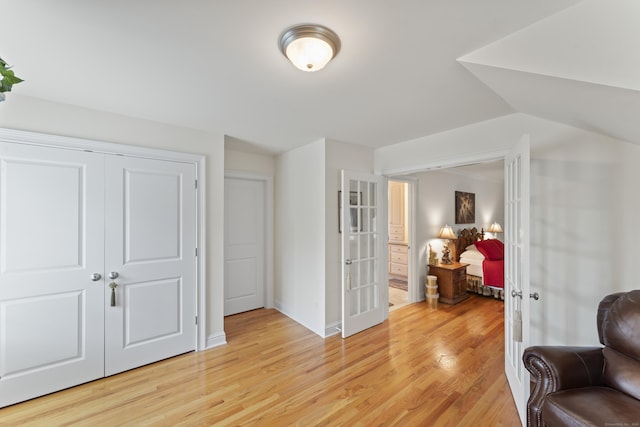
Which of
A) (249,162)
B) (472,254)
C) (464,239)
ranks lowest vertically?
(472,254)

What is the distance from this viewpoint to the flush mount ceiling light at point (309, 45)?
1281mm

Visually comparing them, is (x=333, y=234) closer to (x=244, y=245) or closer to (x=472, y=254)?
(x=244, y=245)

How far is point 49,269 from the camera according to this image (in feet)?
6.96

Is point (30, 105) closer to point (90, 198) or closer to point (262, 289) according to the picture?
point (90, 198)

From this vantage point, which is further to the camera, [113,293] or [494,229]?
[494,229]

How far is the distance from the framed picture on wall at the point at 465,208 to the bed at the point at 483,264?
32cm

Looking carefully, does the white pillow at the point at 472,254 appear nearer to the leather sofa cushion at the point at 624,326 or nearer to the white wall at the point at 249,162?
the leather sofa cushion at the point at 624,326

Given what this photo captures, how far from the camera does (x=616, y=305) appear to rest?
5.39 ft

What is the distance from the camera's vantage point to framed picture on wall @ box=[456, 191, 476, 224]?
5215 mm

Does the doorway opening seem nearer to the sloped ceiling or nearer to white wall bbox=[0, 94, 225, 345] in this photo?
white wall bbox=[0, 94, 225, 345]

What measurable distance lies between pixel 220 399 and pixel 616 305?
2770mm

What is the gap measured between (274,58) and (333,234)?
209 centimetres

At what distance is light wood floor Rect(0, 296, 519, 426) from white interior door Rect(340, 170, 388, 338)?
1.03ft

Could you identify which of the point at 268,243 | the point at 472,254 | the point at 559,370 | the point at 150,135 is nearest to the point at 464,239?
the point at 472,254
